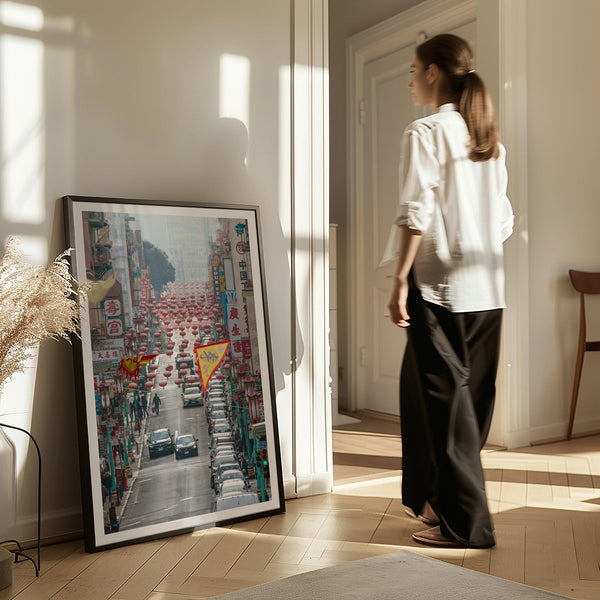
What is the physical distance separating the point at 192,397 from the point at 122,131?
0.89 meters

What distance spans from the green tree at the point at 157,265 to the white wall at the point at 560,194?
2.04 meters

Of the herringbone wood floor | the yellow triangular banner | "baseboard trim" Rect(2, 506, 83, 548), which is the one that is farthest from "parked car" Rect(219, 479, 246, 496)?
"baseboard trim" Rect(2, 506, 83, 548)

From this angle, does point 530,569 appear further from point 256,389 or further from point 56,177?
point 56,177

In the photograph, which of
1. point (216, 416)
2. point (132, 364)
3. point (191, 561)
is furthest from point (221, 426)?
point (191, 561)

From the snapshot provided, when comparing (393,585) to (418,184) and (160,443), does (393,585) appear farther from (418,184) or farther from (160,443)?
(418,184)

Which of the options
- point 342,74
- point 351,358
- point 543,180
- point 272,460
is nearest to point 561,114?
point 543,180

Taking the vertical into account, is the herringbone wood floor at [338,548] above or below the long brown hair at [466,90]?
below

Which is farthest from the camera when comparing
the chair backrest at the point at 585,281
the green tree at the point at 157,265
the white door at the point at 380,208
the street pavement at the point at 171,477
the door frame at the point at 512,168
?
the white door at the point at 380,208

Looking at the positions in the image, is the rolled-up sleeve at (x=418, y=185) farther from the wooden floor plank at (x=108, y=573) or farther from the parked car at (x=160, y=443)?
the wooden floor plank at (x=108, y=573)

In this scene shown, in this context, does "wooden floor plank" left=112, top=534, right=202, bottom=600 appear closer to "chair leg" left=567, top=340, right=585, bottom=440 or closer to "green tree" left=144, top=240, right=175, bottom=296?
"green tree" left=144, top=240, right=175, bottom=296

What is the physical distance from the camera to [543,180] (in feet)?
12.3

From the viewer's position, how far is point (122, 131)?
2.41m

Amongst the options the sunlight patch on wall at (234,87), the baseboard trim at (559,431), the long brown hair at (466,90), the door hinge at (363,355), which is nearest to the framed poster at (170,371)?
the sunlight patch on wall at (234,87)

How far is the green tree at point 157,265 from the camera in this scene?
2.40 metres
